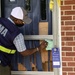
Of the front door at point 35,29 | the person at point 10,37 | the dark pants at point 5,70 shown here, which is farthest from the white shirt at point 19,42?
the front door at point 35,29

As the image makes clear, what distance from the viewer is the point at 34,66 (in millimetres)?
5824

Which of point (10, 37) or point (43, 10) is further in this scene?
point (43, 10)

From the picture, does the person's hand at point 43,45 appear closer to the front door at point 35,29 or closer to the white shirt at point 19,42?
the front door at point 35,29

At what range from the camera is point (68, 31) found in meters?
5.18

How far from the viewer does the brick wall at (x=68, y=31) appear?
517 centimetres

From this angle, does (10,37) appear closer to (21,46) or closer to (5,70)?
(21,46)

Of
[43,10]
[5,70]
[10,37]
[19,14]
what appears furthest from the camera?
[43,10]

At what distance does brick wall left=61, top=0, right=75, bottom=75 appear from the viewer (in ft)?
17.0

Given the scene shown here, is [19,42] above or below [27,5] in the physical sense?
below

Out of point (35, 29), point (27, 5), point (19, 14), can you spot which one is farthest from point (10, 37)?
point (27, 5)

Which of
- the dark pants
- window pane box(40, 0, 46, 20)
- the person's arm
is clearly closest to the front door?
window pane box(40, 0, 46, 20)

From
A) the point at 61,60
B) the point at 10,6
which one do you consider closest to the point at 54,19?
the point at 61,60

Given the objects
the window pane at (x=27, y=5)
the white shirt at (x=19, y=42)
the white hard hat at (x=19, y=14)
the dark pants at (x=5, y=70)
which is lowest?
the dark pants at (x=5, y=70)

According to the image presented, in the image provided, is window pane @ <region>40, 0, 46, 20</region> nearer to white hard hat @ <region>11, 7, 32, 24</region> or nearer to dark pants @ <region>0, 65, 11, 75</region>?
white hard hat @ <region>11, 7, 32, 24</region>
